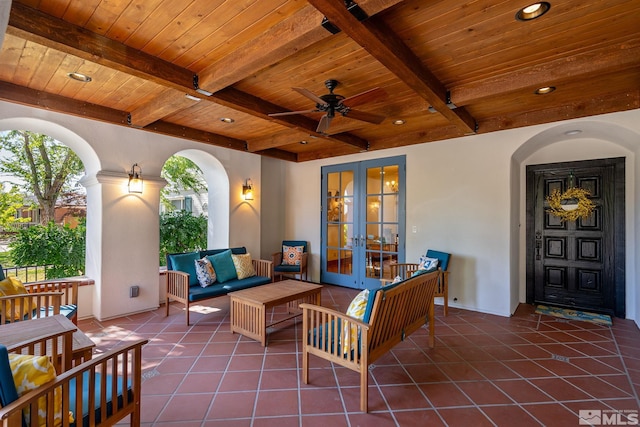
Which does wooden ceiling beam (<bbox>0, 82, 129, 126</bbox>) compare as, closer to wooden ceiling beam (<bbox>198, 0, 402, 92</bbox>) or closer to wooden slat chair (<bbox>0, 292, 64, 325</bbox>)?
wooden ceiling beam (<bbox>198, 0, 402, 92</bbox>)

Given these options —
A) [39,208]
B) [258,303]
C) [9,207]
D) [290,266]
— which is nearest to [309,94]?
[258,303]

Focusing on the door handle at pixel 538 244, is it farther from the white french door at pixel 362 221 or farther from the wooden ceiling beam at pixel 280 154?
the wooden ceiling beam at pixel 280 154

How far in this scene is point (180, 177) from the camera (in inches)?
280

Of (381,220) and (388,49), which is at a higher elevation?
(388,49)

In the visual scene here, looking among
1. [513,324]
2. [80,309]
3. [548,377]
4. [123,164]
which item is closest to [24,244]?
[80,309]

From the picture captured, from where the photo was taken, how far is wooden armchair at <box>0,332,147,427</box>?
3.50 ft

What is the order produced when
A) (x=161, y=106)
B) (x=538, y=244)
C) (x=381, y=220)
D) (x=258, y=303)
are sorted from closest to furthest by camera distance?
1. (x=258, y=303)
2. (x=161, y=106)
3. (x=538, y=244)
4. (x=381, y=220)

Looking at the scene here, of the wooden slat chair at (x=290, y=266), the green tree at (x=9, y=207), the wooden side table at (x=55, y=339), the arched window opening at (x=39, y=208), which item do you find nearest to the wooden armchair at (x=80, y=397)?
the wooden side table at (x=55, y=339)

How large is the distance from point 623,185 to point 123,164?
6.64 m

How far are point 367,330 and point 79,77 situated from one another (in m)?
3.40

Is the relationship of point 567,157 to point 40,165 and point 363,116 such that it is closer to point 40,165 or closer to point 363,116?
point 363,116

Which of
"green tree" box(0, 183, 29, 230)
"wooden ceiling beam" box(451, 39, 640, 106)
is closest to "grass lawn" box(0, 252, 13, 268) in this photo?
"green tree" box(0, 183, 29, 230)

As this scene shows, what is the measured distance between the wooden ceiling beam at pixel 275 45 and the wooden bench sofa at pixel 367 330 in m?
1.75

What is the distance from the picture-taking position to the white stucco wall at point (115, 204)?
11.7 feet
